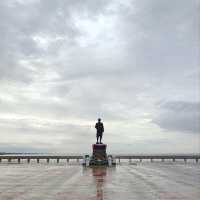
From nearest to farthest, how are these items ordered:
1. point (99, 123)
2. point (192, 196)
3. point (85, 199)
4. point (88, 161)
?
point (85, 199), point (192, 196), point (99, 123), point (88, 161)

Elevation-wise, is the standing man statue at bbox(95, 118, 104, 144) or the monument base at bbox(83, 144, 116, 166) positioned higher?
the standing man statue at bbox(95, 118, 104, 144)

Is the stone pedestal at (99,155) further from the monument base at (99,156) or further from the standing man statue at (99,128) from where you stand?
the standing man statue at (99,128)

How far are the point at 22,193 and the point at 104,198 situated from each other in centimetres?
376

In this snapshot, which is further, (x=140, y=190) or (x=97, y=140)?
(x=97, y=140)

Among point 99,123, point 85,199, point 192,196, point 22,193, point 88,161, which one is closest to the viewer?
point 85,199

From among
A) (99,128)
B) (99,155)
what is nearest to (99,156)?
(99,155)

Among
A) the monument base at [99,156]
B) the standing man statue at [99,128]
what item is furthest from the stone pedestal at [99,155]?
the standing man statue at [99,128]

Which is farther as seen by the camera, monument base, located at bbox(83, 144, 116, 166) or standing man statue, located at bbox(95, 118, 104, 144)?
standing man statue, located at bbox(95, 118, 104, 144)

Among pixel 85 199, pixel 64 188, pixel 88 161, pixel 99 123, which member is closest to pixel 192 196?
pixel 85 199

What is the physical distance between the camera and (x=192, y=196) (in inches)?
665

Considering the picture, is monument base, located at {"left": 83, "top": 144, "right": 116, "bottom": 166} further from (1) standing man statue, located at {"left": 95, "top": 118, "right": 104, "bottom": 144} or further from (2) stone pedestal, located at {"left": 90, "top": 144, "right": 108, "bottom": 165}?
(1) standing man statue, located at {"left": 95, "top": 118, "right": 104, "bottom": 144}

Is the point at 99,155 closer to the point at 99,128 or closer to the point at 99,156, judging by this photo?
the point at 99,156

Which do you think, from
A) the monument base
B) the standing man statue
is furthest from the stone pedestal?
the standing man statue

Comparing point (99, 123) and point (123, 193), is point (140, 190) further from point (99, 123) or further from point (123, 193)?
point (99, 123)
